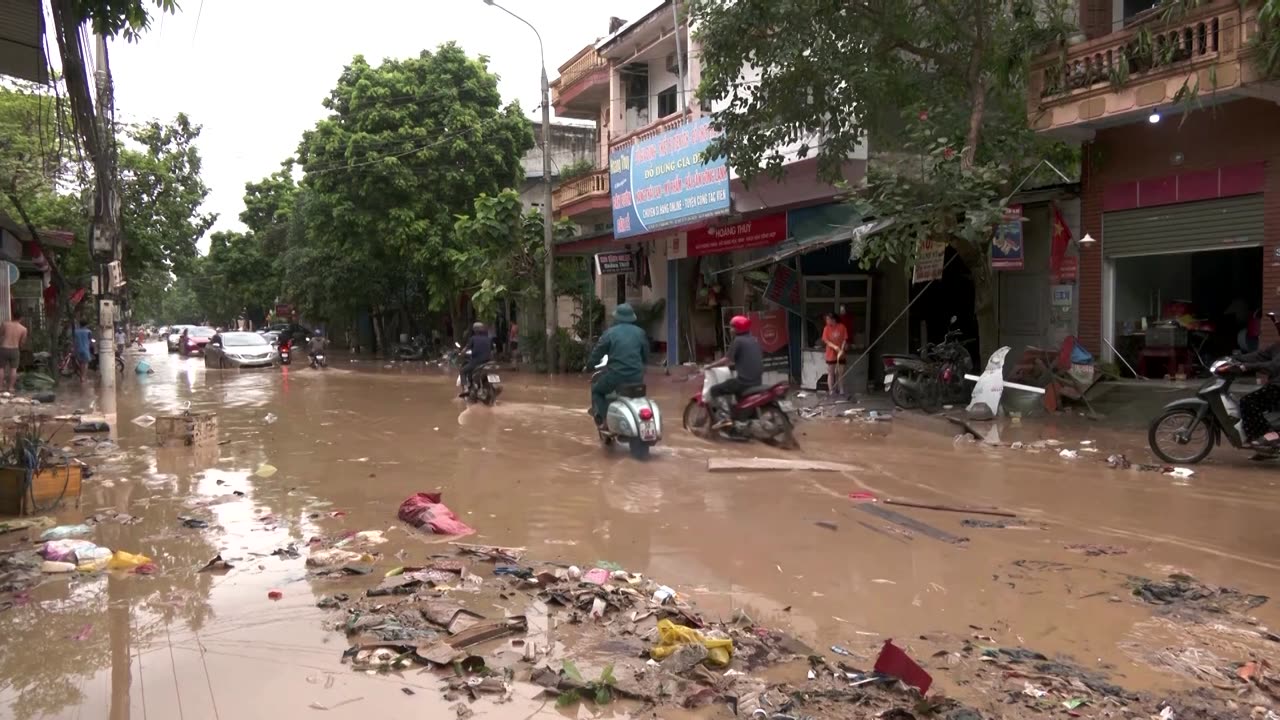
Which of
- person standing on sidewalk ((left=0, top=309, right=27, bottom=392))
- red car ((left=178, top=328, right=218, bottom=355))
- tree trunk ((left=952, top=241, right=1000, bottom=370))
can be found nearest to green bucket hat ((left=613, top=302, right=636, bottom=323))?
tree trunk ((left=952, top=241, right=1000, bottom=370))

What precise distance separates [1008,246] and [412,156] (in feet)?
72.8

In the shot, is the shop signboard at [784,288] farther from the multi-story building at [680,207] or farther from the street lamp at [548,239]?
the street lamp at [548,239]

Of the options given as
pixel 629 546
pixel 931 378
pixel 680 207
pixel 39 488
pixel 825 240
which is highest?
pixel 680 207

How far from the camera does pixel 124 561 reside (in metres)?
5.98

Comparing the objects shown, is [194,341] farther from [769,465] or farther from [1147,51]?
[1147,51]

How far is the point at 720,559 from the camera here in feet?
19.7

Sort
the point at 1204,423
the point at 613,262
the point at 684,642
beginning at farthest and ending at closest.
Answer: the point at 613,262 → the point at 1204,423 → the point at 684,642

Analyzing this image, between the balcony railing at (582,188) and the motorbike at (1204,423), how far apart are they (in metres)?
18.0

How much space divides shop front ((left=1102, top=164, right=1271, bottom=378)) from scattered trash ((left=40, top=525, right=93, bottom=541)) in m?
13.1

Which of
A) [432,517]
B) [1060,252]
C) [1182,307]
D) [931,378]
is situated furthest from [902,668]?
[1182,307]

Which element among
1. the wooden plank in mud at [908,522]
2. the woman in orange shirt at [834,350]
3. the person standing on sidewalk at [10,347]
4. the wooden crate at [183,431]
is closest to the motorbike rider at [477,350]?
the wooden crate at [183,431]

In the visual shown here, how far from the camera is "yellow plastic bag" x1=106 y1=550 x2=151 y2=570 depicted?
5934mm

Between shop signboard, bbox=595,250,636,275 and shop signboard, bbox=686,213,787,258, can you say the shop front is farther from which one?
shop signboard, bbox=595,250,636,275

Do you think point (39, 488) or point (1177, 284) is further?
point (1177, 284)
